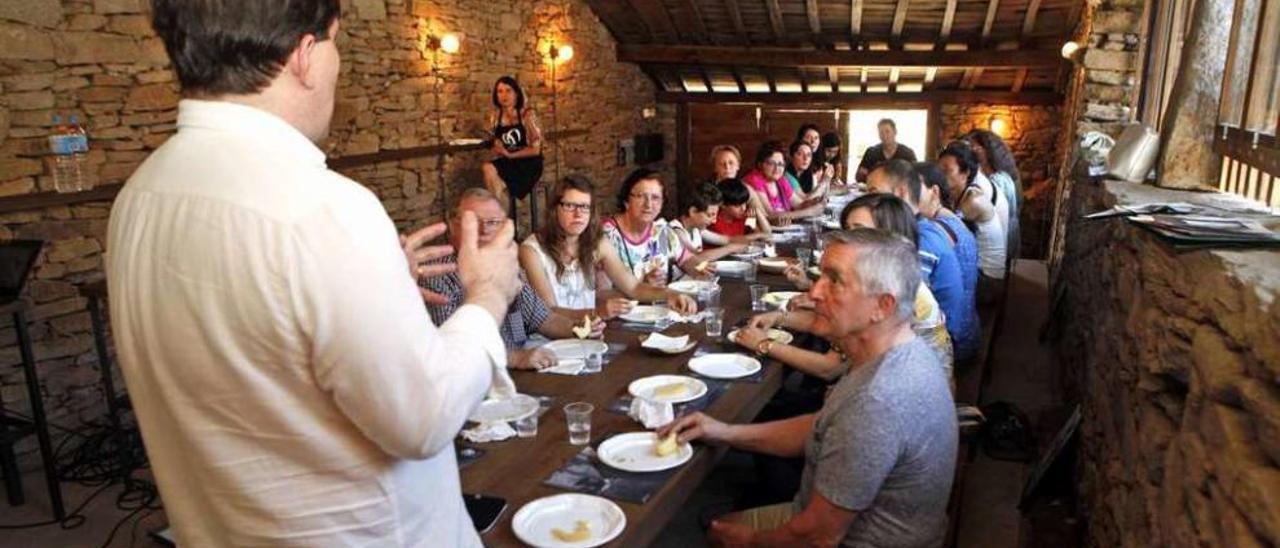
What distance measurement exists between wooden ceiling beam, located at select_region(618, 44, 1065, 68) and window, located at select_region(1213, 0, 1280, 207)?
6743 mm

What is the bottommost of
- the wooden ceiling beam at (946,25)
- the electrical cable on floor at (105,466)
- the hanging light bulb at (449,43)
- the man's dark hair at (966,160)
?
the electrical cable on floor at (105,466)

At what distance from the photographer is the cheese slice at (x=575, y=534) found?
1734 mm

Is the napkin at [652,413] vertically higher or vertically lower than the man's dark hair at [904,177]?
lower

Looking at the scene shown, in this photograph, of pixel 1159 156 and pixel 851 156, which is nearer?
pixel 1159 156

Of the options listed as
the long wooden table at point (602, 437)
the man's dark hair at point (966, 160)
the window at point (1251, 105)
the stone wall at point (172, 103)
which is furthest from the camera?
the man's dark hair at point (966, 160)

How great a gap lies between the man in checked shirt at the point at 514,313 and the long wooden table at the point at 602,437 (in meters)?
0.07

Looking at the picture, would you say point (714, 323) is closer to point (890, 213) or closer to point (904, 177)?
point (890, 213)

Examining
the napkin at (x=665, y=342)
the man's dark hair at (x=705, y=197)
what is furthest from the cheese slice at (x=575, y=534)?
the man's dark hair at (x=705, y=197)

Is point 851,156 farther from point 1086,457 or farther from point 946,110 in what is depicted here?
point 1086,457

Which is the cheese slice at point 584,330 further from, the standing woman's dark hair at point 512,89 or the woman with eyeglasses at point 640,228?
the standing woman's dark hair at point 512,89

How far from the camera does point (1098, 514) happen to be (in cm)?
278

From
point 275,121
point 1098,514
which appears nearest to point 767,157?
point 1098,514

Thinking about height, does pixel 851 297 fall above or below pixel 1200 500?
above

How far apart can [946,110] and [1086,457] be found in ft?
27.3
